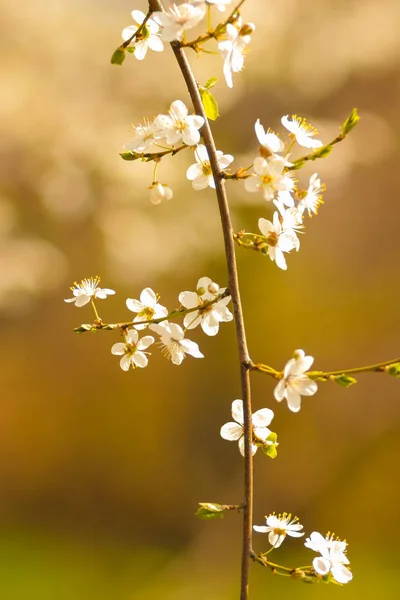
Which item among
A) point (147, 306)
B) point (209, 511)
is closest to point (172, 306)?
point (147, 306)

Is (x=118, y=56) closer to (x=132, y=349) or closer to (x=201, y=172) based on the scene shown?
(x=201, y=172)

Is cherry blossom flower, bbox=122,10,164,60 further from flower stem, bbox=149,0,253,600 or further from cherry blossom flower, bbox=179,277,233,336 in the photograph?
cherry blossom flower, bbox=179,277,233,336

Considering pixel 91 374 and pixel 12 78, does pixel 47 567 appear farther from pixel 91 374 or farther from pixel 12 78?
pixel 12 78

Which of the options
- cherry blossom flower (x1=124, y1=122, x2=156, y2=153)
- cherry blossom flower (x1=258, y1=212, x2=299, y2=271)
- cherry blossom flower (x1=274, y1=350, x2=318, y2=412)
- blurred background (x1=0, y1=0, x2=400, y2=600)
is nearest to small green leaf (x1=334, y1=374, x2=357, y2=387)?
cherry blossom flower (x1=274, y1=350, x2=318, y2=412)

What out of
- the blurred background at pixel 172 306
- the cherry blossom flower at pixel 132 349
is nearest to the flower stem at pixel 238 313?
the cherry blossom flower at pixel 132 349

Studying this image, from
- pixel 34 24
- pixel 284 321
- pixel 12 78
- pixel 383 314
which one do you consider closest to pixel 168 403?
pixel 284 321

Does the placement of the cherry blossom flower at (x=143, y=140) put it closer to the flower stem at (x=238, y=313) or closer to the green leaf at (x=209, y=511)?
the flower stem at (x=238, y=313)
